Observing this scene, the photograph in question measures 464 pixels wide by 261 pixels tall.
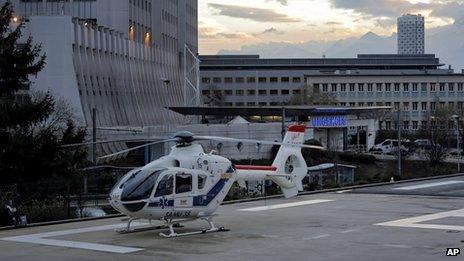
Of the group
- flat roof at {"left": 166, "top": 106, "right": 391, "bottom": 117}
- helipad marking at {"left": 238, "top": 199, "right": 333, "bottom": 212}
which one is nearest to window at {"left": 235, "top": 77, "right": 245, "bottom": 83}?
flat roof at {"left": 166, "top": 106, "right": 391, "bottom": 117}

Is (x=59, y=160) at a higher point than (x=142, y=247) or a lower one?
higher

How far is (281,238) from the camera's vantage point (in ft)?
70.5

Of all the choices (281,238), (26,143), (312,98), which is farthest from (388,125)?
(281,238)

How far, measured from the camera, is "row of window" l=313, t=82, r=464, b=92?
130375mm

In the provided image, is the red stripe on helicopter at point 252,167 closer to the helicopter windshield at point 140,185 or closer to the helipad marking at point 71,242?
the helicopter windshield at point 140,185

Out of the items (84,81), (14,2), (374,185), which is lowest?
(374,185)

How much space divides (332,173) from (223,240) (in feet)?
108

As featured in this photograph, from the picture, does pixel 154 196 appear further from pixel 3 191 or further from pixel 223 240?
pixel 3 191

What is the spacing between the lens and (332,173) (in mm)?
53188

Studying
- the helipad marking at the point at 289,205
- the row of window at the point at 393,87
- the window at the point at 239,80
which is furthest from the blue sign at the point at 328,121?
the window at the point at 239,80

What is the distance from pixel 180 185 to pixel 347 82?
111 metres

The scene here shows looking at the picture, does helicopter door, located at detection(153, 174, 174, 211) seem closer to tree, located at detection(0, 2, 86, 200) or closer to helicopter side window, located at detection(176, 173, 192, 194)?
helicopter side window, located at detection(176, 173, 192, 194)

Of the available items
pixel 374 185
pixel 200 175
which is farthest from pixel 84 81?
pixel 200 175

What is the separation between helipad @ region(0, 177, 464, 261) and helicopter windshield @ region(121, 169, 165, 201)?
4.24ft
